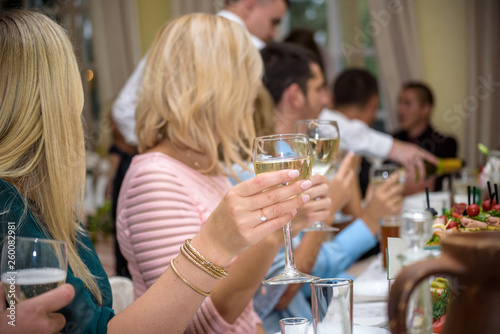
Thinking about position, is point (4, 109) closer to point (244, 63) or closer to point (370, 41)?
point (244, 63)

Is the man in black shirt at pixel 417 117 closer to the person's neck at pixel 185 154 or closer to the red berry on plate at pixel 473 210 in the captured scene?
the person's neck at pixel 185 154

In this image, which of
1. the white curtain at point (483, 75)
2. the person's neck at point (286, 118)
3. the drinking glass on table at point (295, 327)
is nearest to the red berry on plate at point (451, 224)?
the drinking glass on table at point (295, 327)

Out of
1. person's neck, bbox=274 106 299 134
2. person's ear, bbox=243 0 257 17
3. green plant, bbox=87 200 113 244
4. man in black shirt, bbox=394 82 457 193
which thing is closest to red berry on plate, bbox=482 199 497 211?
person's neck, bbox=274 106 299 134

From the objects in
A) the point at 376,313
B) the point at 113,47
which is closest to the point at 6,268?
the point at 376,313

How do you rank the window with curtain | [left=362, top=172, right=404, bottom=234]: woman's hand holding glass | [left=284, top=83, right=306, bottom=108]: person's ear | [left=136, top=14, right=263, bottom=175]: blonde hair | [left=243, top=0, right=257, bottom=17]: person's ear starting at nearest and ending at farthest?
[left=136, top=14, right=263, bottom=175]: blonde hair → [left=362, top=172, right=404, bottom=234]: woman's hand holding glass → [left=284, top=83, right=306, bottom=108]: person's ear → [left=243, top=0, right=257, bottom=17]: person's ear → the window with curtain

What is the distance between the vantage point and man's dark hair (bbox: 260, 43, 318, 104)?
2.38 meters

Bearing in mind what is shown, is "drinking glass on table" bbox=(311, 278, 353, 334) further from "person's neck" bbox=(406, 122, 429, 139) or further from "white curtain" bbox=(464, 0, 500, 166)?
"white curtain" bbox=(464, 0, 500, 166)

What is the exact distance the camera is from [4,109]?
965 mm

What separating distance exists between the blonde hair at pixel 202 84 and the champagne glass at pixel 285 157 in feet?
1.57

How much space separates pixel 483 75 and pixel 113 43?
3.86 meters

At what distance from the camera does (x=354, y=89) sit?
4.10 metres

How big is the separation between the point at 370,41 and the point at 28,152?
215 inches

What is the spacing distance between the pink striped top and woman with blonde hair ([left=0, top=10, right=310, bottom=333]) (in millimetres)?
219

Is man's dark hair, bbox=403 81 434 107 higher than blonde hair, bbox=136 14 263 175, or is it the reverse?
blonde hair, bbox=136 14 263 175
